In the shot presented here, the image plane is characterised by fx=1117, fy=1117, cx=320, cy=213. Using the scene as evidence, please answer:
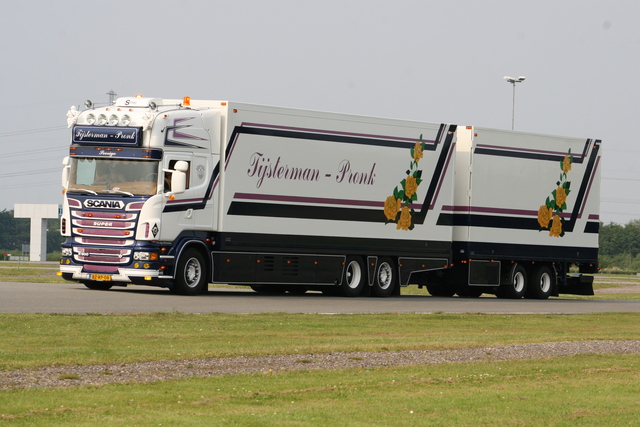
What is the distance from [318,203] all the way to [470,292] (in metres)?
7.88

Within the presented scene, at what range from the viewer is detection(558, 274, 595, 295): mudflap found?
3386 centimetres

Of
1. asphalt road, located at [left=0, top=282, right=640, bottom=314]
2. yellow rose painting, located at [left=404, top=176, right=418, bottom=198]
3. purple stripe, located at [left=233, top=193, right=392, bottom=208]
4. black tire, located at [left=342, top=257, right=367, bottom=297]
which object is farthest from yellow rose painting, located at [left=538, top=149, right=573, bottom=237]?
black tire, located at [left=342, top=257, right=367, bottom=297]

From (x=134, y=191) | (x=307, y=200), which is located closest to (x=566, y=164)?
(x=307, y=200)

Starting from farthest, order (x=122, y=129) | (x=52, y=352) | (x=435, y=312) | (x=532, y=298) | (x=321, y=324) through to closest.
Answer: (x=532, y=298), (x=122, y=129), (x=435, y=312), (x=321, y=324), (x=52, y=352)

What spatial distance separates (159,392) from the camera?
10711mm

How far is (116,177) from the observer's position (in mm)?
24734

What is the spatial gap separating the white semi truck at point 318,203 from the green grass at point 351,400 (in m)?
12.8

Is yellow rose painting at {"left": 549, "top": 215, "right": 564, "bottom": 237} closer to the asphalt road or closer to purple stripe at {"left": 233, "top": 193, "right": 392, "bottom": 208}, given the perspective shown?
the asphalt road

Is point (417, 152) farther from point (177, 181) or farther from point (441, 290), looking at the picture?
point (177, 181)

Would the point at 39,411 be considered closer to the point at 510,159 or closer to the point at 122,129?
the point at 122,129

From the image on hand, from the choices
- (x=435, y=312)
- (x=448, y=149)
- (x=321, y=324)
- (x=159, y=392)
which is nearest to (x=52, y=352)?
(x=159, y=392)

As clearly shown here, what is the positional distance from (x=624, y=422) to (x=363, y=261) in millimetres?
19096

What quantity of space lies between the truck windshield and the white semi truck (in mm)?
30

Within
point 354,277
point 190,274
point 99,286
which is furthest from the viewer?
point 354,277
